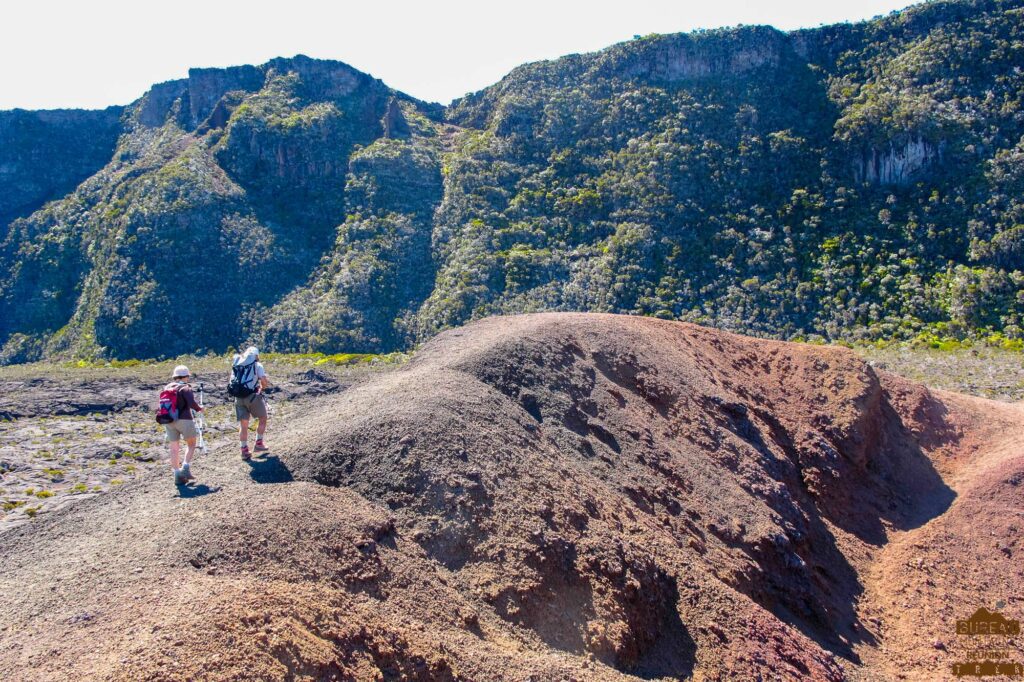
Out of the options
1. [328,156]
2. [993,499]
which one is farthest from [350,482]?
[328,156]

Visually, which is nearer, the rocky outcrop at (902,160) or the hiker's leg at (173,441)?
the hiker's leg at (173,441)

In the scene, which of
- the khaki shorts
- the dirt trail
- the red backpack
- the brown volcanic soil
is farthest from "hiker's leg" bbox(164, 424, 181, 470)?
the dirt trail

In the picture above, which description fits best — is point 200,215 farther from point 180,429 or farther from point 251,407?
point 180,429

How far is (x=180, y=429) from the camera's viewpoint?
10703 millimetres

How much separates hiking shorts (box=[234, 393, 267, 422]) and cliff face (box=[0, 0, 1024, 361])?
111 feet

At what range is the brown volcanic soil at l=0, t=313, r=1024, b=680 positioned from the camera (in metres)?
7.02

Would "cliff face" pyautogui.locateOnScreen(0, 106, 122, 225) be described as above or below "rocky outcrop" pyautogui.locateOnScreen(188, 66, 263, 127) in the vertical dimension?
below

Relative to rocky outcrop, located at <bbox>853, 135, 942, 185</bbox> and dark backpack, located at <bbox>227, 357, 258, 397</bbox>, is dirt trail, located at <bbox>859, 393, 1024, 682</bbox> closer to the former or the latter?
dark backpack, located at <bbox>227, 357, 258, 397</bbox>

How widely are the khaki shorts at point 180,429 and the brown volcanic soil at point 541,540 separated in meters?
0.58

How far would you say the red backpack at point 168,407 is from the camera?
34.9 feet

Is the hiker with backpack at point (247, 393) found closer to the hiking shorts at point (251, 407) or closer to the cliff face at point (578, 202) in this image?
the hiking shorts at point (251, 407)

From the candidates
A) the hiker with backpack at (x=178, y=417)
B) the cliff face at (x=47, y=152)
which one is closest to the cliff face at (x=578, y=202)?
the cliff face at (x=47, y=152)

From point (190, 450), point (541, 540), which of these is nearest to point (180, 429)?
point (190, 450)

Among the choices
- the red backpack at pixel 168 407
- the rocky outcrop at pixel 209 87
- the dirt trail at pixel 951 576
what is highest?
the rocky outcrop at pixel 209 87
